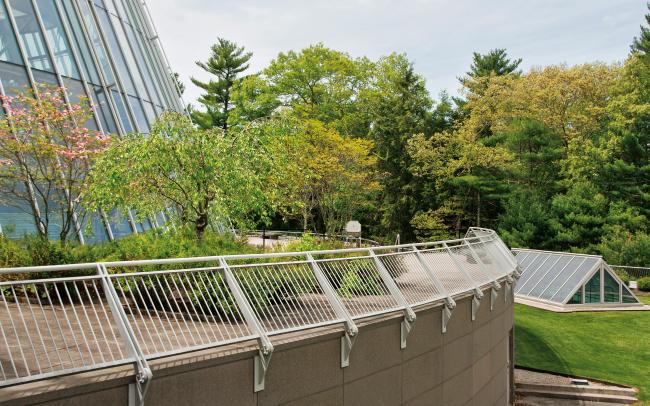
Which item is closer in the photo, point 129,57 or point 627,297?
point 129,57

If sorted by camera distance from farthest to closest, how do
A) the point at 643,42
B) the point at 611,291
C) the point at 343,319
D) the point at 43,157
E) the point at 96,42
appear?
the point at 643,42 → the point at 611,291 → the point at 96,42 → the point at 43,157 → the point at 343,319

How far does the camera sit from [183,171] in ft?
44.1

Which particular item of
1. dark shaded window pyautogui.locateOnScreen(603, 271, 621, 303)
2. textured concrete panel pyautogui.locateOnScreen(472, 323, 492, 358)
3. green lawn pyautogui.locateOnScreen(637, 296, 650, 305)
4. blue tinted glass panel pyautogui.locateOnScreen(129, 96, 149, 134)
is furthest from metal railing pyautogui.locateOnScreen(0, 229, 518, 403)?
green lawn pyautogui.locateOnScreen(637, 296, 650, 305)

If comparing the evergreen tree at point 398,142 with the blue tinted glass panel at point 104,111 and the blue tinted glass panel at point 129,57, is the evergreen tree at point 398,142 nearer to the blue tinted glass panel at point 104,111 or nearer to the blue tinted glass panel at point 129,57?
the blue tinted glass panel at point 129,57

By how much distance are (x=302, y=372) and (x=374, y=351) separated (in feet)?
5.17

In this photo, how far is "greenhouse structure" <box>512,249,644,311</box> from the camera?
32.1 m

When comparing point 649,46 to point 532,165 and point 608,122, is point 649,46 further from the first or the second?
point 532,165

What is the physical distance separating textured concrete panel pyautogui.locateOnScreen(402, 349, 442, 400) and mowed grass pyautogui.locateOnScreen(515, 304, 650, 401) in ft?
49.3

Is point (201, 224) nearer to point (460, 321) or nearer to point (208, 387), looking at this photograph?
point (460, 321)

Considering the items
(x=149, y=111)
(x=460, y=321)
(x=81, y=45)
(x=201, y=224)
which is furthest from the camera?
(x=149, y=111)

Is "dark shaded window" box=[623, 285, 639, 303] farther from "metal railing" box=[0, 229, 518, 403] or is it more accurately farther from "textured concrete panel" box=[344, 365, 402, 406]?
"textured concrete panel" box=[344, 365, 402, 406]

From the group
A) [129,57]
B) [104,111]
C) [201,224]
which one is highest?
[129,57]

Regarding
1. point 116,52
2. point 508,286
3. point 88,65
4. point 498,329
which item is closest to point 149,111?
point 116,52

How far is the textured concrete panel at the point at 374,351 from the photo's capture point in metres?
7.36
